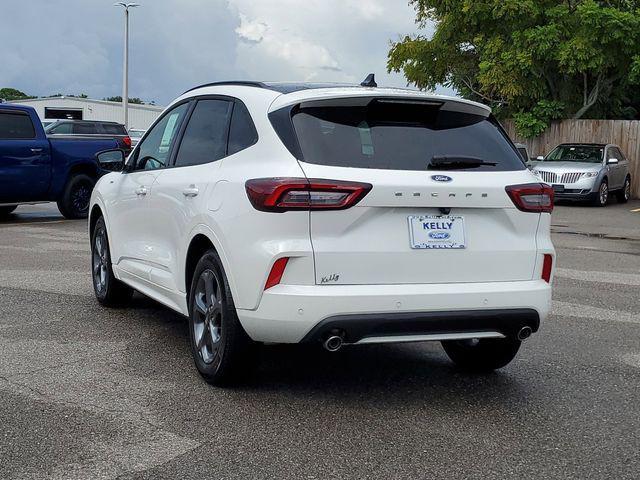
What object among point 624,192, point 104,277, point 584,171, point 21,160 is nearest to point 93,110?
point 624,192

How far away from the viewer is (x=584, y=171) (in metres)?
23.2

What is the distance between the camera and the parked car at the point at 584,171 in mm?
23094

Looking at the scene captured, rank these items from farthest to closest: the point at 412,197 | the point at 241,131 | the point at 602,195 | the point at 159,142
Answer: the point at 602,195, the point at 159,142, the point at 241,131, the point at 412,197

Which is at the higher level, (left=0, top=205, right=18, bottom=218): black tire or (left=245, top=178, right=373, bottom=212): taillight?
(left=245, top=178, right=373, bottom=212): taillight

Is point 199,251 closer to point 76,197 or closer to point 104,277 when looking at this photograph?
point 104,277

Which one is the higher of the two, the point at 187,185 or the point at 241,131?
the point at 241,131

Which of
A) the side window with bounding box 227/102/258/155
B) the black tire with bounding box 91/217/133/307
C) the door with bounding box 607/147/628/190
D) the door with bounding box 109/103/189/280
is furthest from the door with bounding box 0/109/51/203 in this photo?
the door with bounding box 607/147/628/190

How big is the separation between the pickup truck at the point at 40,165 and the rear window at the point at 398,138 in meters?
11.2

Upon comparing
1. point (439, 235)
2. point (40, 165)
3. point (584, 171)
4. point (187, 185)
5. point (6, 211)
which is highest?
point (187, 185)

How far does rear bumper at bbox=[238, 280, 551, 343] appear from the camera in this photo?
472 cm

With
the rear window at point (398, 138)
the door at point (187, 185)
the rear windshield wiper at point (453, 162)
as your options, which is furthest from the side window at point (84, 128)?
the rear windshield wiper at point (453, 162)

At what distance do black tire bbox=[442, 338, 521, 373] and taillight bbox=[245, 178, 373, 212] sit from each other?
1516mm

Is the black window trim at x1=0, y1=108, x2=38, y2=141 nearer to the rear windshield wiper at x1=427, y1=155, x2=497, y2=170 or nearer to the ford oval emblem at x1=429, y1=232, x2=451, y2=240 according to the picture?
the rear windshield wiper at x1=427, y1=155, x2=497, y2=170

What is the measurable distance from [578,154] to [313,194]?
69.0ft
